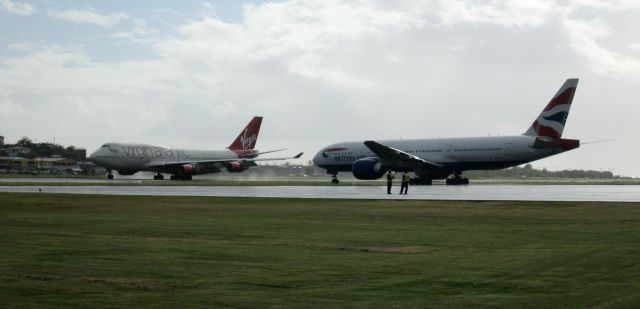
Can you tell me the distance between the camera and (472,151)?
65.6m

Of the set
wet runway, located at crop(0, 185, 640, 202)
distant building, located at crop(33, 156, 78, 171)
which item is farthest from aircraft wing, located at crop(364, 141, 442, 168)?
distant building, located at crop(33, 156, 78, 171)

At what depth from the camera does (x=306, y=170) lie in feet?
485

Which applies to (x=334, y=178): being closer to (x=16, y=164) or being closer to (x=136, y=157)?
(x=136, y=157)

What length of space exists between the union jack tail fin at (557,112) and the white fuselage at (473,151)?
1.11 metres

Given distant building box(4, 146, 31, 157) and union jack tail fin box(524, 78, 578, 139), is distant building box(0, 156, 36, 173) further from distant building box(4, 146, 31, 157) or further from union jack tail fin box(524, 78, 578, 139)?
union jack tail fin box(524, 78, 578, 139)

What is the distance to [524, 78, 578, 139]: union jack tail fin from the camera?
206 feet

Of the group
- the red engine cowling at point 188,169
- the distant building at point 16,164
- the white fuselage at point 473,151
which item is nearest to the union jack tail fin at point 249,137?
the red engine cowling at point 188,169

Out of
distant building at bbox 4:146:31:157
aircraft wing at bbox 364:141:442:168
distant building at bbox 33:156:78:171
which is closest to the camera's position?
aircraft wing at bbox 364:141:442:168

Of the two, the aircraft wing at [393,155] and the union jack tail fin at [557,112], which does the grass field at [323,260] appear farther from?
the aircraft wing at [393,155]

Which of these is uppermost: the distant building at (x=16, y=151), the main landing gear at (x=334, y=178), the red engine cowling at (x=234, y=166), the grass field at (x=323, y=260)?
the distant building at (x=16, y=151)

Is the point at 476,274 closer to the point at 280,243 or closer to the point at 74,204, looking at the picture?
the point at 280,243

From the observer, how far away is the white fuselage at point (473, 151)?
63.2 meters

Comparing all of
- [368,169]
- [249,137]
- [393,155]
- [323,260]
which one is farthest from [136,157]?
[323,260]

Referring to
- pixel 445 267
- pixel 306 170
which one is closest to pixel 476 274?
pixel 445 267
